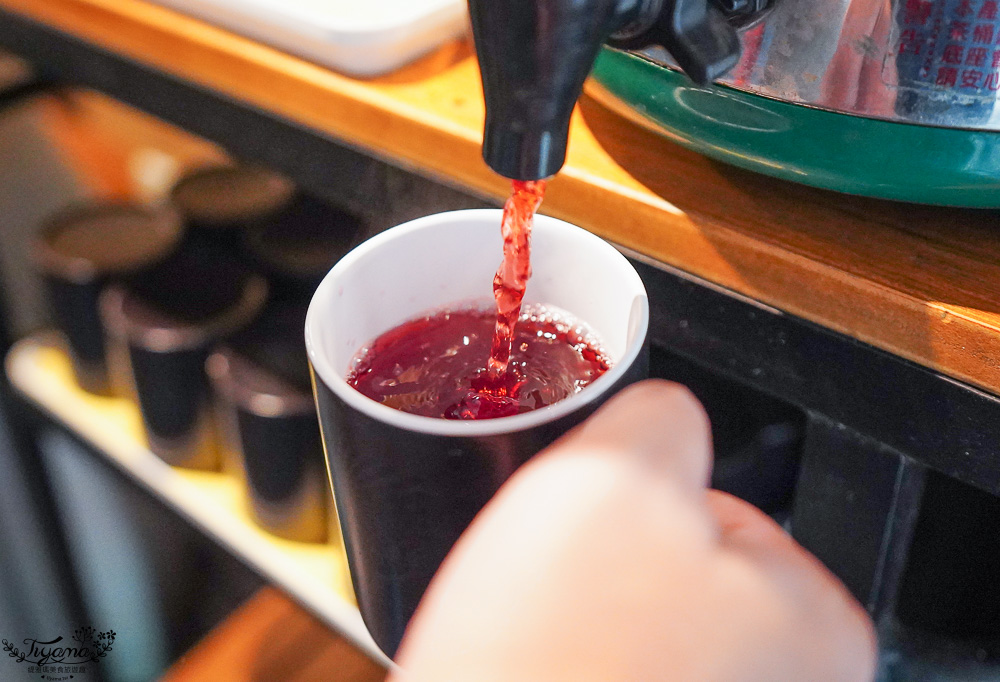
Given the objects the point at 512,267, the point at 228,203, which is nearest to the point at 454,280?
the point at 512,267

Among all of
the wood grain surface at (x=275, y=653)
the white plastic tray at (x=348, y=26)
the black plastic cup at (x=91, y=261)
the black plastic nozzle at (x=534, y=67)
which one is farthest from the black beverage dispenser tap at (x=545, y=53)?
the black plastic cup at (x=91, y=261)

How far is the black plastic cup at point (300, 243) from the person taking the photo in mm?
813

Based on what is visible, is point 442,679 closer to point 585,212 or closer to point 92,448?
point 585,212

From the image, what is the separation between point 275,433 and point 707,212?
410 millimetres

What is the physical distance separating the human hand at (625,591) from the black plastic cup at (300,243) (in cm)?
62

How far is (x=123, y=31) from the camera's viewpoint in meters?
0.60

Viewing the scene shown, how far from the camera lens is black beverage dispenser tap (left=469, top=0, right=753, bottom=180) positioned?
247 mm

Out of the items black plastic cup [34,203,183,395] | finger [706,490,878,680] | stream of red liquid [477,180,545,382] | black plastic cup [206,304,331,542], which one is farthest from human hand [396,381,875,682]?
black plastic cup [34,203,183,395]

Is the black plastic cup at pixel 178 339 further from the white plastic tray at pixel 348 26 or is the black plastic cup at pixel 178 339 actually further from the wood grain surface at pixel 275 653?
the white plastic tray at pixel 348 26

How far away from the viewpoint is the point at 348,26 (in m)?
0.50

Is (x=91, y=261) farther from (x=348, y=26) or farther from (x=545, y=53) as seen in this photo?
(x=545, y=53)

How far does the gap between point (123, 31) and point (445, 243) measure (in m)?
0.38

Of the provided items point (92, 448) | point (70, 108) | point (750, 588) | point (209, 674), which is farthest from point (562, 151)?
point (70, 108)

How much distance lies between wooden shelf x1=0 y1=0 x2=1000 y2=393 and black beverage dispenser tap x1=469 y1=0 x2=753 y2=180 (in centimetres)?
11
